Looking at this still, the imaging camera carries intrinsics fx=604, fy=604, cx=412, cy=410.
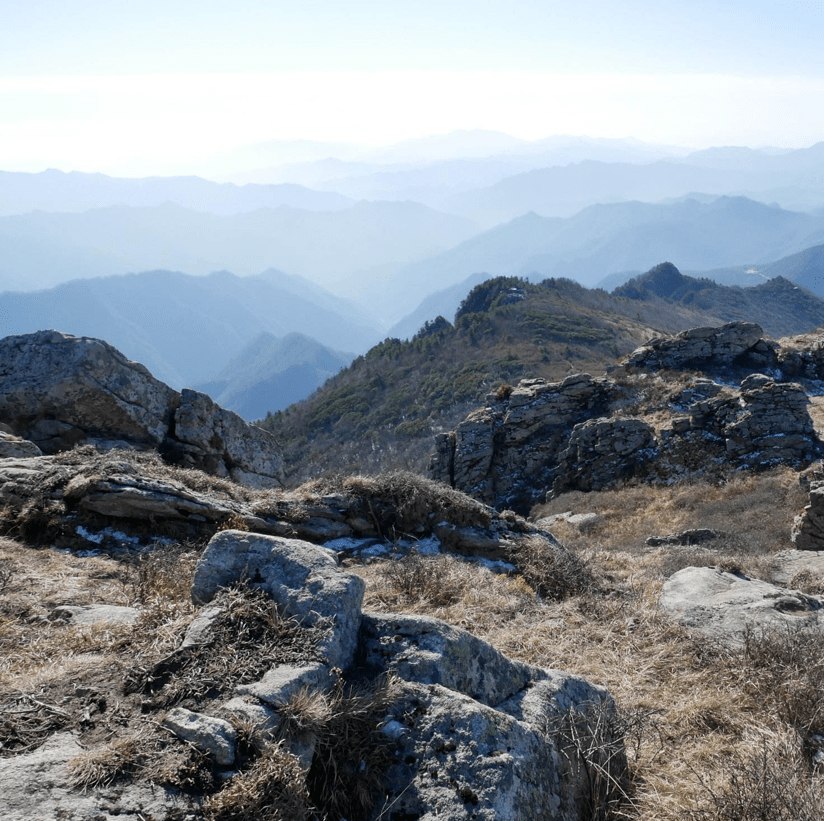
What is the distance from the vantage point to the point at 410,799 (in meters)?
2.67

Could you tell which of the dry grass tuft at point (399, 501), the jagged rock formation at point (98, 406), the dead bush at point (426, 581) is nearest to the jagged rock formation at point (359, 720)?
the dead bush at point (426, 581)

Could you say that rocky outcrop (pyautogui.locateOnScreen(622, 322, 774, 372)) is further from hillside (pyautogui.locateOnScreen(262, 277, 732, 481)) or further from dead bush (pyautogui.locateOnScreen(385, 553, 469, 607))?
dead bush (pyautogui.locateOnScreen(385, 553, 469, 607))

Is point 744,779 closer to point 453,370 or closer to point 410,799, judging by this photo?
point 410,799

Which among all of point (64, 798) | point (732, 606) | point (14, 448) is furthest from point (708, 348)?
point (64, 798)

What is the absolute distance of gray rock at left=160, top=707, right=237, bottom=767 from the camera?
251 cm

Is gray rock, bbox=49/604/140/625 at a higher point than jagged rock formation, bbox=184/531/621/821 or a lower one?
lower

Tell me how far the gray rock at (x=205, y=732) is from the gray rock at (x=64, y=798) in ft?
0.61

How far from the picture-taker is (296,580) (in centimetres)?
366

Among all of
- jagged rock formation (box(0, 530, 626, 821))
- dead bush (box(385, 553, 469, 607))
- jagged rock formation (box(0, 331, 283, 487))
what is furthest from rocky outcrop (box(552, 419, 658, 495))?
jagged rock formation (box(0, 530, 626, 821))

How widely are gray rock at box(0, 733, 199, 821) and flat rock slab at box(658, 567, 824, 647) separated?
4454mm

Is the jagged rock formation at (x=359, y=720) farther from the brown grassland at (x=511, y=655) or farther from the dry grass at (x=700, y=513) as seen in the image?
the dry grass at (x=700, y=513)

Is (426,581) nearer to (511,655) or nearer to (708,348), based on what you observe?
(511,655)

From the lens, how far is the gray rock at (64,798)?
2.18m

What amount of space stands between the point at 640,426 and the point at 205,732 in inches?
772
